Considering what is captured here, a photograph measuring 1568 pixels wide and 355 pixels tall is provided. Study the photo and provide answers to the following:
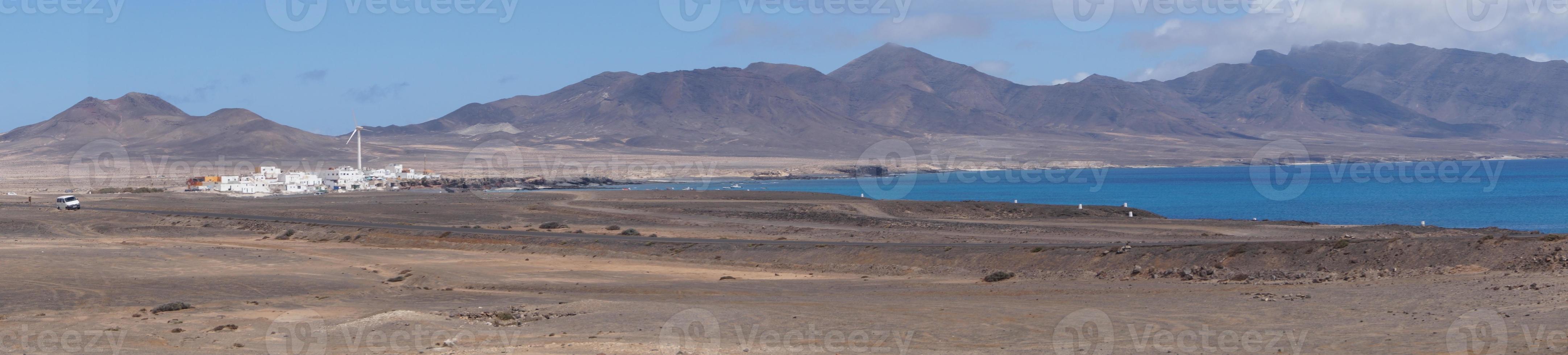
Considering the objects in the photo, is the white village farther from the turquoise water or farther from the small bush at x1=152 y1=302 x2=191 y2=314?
the small bush at x1=152 y1=302 x2=191 y2=314

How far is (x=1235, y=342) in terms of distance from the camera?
707 inches

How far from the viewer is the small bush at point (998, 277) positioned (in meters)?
30.1

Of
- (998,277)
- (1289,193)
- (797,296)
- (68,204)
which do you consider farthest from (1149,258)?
(1289,193)

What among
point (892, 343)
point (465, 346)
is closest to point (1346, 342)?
point (892, 343)

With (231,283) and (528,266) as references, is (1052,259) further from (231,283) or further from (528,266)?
(231,283)

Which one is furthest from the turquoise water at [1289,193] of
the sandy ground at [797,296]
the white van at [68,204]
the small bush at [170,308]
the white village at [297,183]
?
the white van at [68,204]

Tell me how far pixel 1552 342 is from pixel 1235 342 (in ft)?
13.5

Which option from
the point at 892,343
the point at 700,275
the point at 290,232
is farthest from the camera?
the point at 290,232

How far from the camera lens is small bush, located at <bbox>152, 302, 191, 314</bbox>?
80.7ft

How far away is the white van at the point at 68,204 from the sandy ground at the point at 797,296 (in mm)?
28842

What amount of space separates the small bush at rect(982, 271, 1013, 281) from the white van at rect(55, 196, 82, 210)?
6801cm

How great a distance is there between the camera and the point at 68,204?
248ft

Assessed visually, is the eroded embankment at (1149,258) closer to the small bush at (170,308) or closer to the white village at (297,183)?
the small bush at (170,308)

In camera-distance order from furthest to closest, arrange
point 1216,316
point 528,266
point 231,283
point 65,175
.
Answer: point 65,175, point 528,266, point 231,283, point 1216,316
